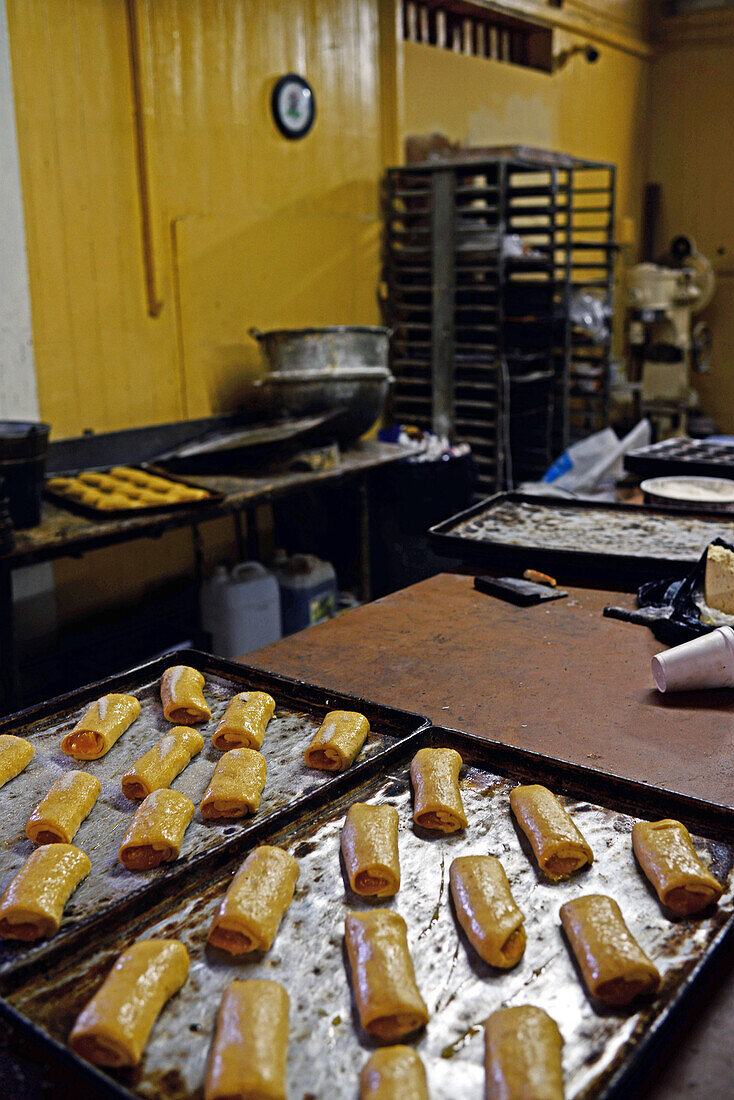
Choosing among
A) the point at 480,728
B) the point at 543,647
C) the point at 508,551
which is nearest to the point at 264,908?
the point at 480,728

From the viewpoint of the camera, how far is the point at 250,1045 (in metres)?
0.87

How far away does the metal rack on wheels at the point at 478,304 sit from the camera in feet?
18.1

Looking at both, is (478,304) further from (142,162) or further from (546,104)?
(546,104)

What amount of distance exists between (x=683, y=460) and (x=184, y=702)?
2.40 meters

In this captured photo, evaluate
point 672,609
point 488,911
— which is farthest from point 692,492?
point 488,911

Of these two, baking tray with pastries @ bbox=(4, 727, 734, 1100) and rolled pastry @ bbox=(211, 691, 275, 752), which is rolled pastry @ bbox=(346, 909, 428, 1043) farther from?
rolled pastry @ bbox=(211, 691, 275, 752)

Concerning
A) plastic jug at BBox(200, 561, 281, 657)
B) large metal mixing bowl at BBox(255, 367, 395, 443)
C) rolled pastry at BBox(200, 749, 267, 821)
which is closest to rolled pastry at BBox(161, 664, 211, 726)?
rolled pastry at BBox(200, 749, 267, 821)

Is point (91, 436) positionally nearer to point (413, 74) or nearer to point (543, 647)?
point (543, 647)

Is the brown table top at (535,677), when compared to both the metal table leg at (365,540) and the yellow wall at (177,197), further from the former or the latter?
the yellow wall at (177,197)

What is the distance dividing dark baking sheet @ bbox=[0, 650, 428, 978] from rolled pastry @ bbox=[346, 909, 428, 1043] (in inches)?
9.5

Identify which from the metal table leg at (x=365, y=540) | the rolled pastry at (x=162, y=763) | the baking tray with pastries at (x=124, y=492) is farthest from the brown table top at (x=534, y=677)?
the metal table leg at (x=365, y=540)

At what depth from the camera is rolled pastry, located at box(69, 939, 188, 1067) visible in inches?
35.0

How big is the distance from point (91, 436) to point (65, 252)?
80 cm

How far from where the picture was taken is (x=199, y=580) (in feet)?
16.2
